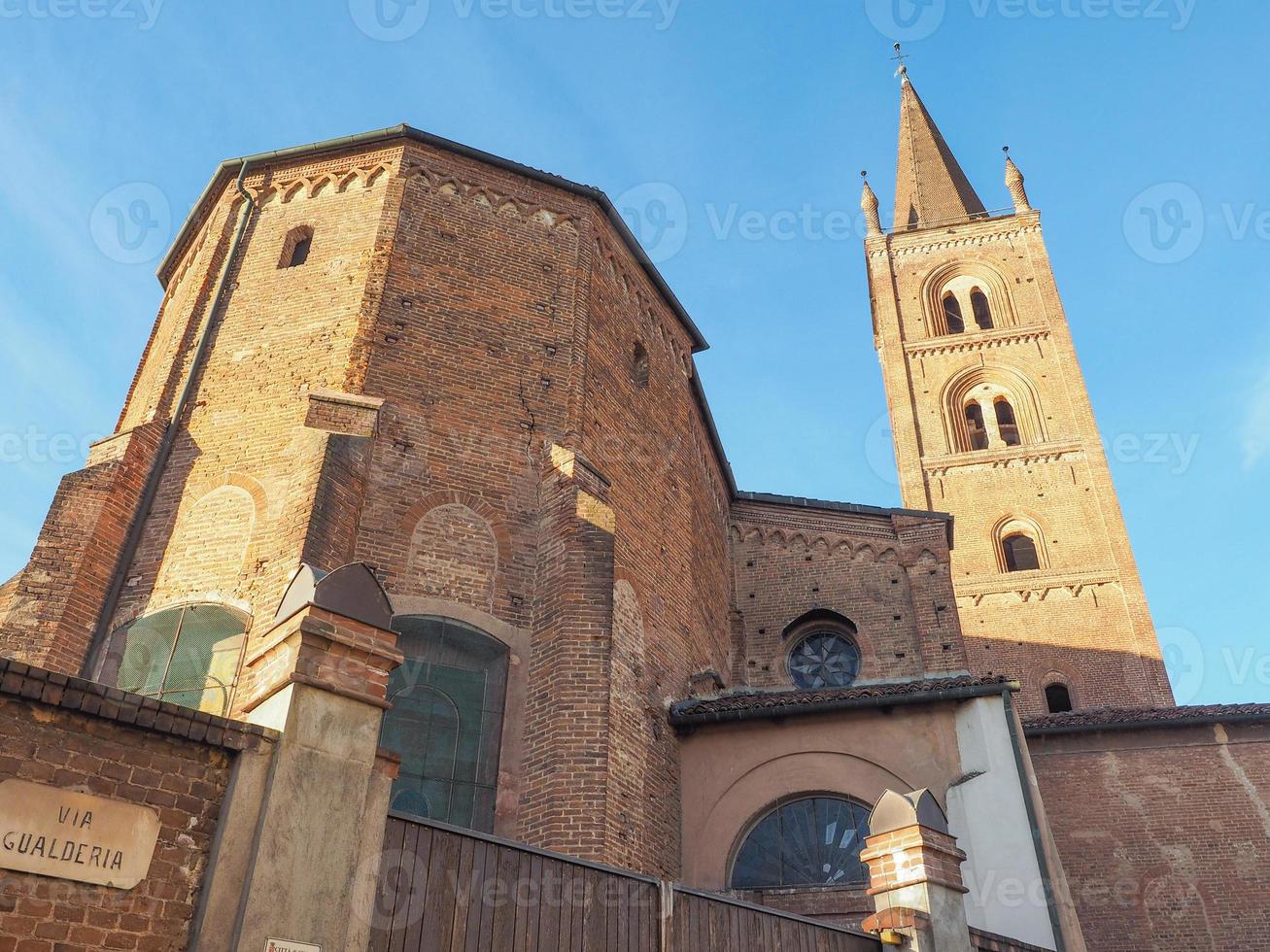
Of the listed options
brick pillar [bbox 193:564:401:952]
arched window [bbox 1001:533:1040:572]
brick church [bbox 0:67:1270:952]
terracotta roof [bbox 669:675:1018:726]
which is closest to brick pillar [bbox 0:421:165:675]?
brick church [bbox 0:67:1270:952]

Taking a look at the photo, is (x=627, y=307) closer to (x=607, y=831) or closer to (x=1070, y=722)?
(x=607, y=831)

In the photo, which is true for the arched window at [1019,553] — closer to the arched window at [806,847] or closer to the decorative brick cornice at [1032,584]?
the decorative brick cornice at [1032,584]

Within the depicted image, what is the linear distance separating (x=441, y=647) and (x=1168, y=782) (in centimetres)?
1085

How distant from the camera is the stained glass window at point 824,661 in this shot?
55.7 feet

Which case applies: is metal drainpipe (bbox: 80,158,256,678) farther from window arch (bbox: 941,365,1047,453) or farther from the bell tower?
window arch (bbox: 941,365,1047,453)

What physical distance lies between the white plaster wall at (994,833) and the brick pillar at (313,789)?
707 centimetres

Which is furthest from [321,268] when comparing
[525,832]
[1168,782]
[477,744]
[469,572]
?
[1168,782]

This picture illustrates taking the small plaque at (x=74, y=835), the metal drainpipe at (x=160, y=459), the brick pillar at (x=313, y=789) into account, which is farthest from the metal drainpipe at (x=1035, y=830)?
the metal drainpipe at (x=160, y=459)

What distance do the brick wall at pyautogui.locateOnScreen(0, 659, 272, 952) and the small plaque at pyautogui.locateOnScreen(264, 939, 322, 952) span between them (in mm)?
396

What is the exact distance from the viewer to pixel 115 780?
4.83 meters

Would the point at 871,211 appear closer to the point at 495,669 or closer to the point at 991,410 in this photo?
the point at 991,410

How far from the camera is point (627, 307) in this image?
15023 millimetres

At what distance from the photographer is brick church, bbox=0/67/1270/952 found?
5168 mm

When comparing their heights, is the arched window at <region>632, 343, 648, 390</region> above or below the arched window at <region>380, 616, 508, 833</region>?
above
